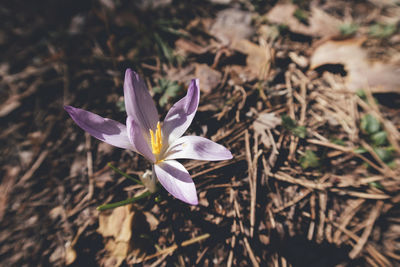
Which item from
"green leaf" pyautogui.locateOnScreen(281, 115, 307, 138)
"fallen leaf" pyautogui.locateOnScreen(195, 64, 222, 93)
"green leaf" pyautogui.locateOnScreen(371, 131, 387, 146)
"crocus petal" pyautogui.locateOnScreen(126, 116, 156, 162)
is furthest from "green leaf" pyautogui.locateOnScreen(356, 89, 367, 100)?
"crocus petal" pyautogui.locateOnScreen(126, 116, 156, 162)

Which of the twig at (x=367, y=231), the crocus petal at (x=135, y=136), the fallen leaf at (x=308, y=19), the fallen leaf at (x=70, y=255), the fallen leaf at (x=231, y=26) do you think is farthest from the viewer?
the fallen leaf at (x=308, y=19)

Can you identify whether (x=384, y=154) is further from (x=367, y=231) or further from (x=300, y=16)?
(x=300, y=16)

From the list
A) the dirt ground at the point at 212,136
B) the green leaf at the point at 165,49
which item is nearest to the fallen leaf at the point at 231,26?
the dirt ground at the point at 212,136

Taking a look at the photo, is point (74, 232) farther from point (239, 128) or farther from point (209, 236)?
point (239, 128)

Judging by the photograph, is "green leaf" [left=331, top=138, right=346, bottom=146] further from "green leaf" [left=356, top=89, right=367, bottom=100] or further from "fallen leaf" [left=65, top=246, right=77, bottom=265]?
"fallen leaf" [left=65, top=246, right=77, bottom=265]

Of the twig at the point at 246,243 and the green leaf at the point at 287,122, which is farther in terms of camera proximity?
the green leaf at the point at 287,122

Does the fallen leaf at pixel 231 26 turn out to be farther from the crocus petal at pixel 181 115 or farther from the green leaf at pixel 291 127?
the crocus petal at pixel 181 115
